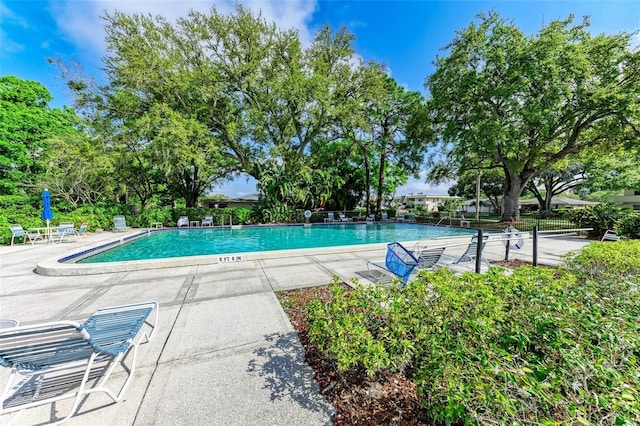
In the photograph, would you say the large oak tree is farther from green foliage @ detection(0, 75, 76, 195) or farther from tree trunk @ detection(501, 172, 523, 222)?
green foliage @ detection(0, 75, 76, 195)

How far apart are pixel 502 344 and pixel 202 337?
10.6 ft

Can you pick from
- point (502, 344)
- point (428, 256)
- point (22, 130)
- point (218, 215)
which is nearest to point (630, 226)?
point (428, 256)

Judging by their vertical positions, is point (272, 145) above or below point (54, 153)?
above

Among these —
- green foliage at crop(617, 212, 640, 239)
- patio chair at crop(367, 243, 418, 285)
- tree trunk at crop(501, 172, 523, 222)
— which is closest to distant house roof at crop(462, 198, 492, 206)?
tree trunk at crop(501, 172, 523, 222)

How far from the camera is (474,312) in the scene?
2.11 meters

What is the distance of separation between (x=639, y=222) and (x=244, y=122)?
70.5 feet

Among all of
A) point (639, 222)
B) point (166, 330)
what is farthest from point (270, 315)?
point (639, 222)

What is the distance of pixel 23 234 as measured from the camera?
964 centimetres

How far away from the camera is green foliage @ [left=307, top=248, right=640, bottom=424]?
1.30 metres

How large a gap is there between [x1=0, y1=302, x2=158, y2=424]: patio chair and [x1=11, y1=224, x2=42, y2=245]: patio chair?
38.8ft

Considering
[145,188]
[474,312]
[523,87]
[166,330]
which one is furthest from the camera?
[145,188]

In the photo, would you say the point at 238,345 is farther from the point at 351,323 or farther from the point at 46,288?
the point at 46,288

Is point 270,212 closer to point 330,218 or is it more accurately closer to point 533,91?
point 330,218

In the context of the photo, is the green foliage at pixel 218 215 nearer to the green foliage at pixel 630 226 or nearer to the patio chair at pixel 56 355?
the patio chair at pixel 56 355
